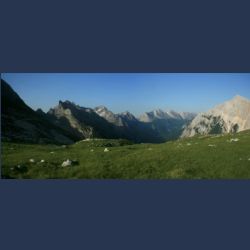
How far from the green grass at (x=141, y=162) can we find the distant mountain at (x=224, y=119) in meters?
2.32

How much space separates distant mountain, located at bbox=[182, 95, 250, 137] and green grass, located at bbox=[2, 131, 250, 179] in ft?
7.62

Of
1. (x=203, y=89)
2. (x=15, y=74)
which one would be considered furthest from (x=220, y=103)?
(x=15, y=74)

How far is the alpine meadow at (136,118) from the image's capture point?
2864 cm

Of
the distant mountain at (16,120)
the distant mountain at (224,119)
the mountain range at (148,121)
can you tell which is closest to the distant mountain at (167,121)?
the mountain range at (148,121)

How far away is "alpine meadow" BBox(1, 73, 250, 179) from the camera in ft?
94.0

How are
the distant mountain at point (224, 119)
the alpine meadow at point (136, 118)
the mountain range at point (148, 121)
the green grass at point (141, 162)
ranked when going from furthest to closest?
the mountain range at point (148, 121)
the distant mountain at point (224, 119)
the alpine meadow at point (136, 118)
the green grass at point (141, 162)

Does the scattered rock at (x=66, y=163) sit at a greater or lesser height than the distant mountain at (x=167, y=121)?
lesser

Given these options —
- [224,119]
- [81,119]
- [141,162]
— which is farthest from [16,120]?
[224,119]

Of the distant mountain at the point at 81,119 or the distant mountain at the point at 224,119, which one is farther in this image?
the distant mountain at the point at 81,119

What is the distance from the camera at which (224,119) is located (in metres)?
36.1

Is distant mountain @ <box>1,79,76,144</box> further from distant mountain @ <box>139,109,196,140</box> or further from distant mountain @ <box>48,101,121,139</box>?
distant mountain @ <box>139,109,196,140</box>

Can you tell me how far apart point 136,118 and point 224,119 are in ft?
22.6

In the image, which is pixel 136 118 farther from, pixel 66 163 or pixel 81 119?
pixel 81 119

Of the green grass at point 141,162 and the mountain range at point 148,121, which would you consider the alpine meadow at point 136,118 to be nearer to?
the green grass at point 141,162
